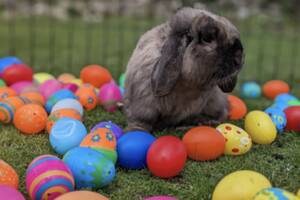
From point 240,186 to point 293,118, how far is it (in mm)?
1346

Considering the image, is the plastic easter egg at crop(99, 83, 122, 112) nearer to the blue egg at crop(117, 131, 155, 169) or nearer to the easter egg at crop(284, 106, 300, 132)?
the blue egg at crop(117, 131, 155, 169)

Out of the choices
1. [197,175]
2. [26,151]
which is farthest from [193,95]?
[26,151]

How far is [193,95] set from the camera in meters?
3.14

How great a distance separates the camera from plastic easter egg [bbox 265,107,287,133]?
3.25 metres

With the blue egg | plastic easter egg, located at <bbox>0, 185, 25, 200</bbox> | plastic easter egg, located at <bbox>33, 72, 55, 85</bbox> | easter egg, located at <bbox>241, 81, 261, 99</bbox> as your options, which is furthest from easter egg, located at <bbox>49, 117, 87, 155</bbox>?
easter egg, located at <bbox>241, 81, 261, 99</bbox>

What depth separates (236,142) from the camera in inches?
114

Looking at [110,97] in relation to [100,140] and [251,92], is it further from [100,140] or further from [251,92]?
[251,92]

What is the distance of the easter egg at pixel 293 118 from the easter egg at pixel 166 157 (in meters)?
1.03

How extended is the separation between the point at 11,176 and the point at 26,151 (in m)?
0.63

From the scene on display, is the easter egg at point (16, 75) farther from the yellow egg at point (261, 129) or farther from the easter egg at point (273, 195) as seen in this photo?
the easter egg at point (273, 195)

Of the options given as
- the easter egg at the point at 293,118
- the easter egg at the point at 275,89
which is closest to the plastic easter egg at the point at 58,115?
the easter egg at the point at 293,118

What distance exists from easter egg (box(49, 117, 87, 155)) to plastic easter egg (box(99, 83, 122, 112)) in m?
0.81

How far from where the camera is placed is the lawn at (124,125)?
8.29 feet

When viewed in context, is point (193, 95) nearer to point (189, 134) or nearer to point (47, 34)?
point (189, 134)
